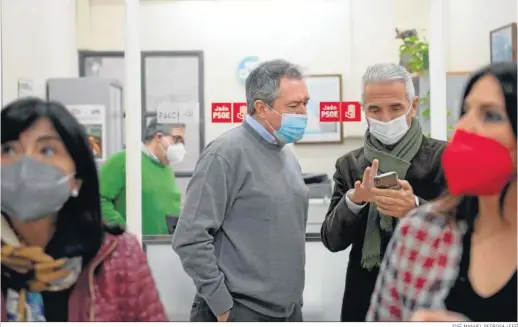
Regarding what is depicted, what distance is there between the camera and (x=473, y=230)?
1985mm

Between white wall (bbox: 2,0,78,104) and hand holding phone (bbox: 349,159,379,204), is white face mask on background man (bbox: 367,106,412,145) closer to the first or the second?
hand holding phone (bbox: 349,159,379,204)

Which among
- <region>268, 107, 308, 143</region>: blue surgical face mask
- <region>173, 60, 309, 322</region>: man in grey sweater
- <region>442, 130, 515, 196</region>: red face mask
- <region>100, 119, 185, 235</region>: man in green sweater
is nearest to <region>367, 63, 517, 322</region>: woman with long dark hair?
<region>442, 130, 515, 196</region>: red face mask

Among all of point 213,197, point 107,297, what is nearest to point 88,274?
point 107,297

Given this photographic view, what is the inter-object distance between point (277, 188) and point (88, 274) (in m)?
0.68

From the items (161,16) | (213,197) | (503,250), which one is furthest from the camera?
(161,16)

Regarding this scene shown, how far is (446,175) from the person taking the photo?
208cm

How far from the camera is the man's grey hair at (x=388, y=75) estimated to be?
86.0 inches

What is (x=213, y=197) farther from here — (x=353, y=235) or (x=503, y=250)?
(x=503, y=250)

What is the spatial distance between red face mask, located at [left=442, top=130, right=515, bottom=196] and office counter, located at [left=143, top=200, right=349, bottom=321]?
0.50 m

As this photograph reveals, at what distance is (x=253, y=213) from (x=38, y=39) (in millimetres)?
992

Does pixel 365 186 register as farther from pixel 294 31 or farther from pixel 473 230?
pixel 294 31

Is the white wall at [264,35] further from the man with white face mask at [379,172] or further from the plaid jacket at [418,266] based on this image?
the plaid jacket at [418,266]

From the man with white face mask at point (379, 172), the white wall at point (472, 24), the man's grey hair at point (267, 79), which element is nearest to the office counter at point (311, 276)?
the man with white face mask at point (379, 172)

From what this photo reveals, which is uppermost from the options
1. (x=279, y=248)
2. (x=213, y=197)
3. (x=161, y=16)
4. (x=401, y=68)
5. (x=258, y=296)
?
(x=161, y=16)
